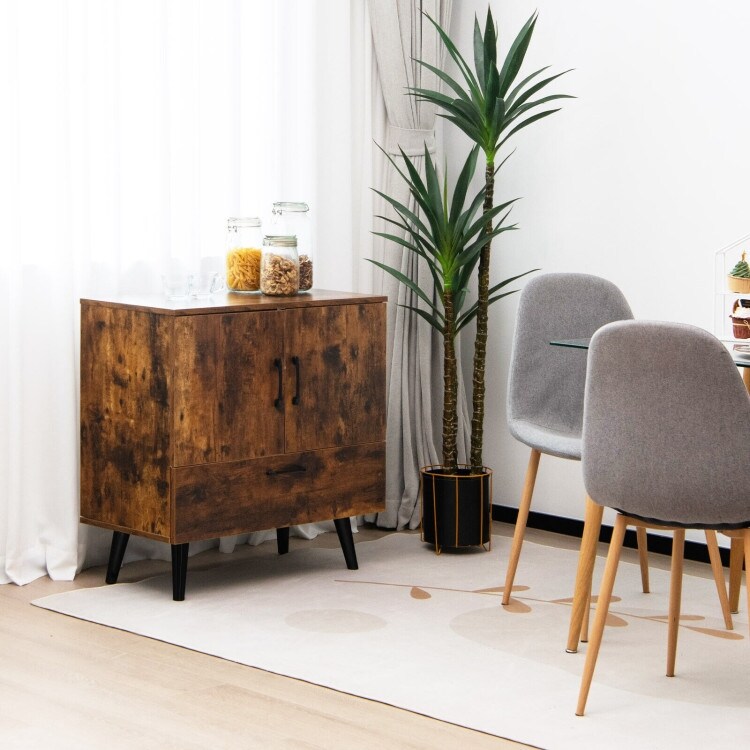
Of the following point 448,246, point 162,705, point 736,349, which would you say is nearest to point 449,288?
point 448,246

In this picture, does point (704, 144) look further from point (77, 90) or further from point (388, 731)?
point (388, 731)

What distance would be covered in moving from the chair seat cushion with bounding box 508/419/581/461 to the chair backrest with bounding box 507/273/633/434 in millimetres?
46

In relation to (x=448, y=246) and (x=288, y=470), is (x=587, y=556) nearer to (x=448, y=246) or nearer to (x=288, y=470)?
(x=288, y=470)

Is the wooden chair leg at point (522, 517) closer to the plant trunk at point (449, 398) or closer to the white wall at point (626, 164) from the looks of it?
the plant trunk at point (449, 398)

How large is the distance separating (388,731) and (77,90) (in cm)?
210

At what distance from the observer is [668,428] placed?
2371 millimetres

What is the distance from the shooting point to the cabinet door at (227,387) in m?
3.26

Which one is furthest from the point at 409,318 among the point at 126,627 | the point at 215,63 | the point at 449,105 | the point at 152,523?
the point at 126,627

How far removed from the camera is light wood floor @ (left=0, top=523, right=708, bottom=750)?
240 centimetres

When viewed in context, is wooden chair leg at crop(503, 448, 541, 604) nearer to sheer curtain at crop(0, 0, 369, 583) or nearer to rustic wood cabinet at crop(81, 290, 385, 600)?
rustic wood cabinet at crop(81, 290, 385, 600)

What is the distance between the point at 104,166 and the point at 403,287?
123 cm

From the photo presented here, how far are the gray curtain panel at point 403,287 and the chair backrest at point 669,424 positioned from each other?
1.90 m

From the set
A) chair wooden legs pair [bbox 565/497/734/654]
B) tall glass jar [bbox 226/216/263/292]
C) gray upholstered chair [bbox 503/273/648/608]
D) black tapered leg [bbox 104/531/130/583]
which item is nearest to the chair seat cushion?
gray upholstered chair [bbox 503/273/648/608]

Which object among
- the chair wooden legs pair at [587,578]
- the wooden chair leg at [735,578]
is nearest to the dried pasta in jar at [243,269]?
the chair wooden legs pair at [587,578]
